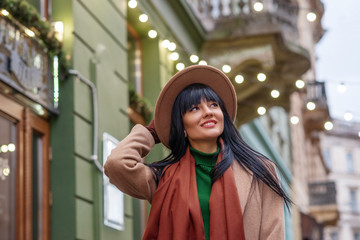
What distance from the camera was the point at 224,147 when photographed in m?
4.16

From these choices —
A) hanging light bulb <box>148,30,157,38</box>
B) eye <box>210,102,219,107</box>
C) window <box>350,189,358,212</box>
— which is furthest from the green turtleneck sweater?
window <box>350,189,358,212</box>

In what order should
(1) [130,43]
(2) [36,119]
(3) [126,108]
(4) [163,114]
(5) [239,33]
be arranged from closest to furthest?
(4) [163,114] → (2) [36,119] → (3) [126,108] → (1) [130,43] → (5) [239,33]

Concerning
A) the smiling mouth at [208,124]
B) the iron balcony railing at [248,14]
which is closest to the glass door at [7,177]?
the smiling mouth at [208,124]

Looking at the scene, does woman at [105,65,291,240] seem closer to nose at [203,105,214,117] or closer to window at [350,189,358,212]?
nose at [203,105,214,117]

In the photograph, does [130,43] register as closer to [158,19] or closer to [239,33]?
[158,19]

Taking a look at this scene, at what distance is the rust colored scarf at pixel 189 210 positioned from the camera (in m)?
3.86

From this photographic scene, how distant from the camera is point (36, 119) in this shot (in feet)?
23.2

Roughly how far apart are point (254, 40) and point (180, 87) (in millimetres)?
8160

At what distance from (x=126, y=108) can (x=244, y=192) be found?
498 centimetres

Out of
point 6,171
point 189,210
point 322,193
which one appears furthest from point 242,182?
point 322,193

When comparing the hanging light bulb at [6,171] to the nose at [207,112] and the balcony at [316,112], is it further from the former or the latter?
the balcony at [316,112]

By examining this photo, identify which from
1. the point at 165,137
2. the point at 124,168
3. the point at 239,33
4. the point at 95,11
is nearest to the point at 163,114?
the point at 165,137

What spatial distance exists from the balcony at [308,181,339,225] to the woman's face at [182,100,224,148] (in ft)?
79.1

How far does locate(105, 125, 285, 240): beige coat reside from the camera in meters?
3.96
